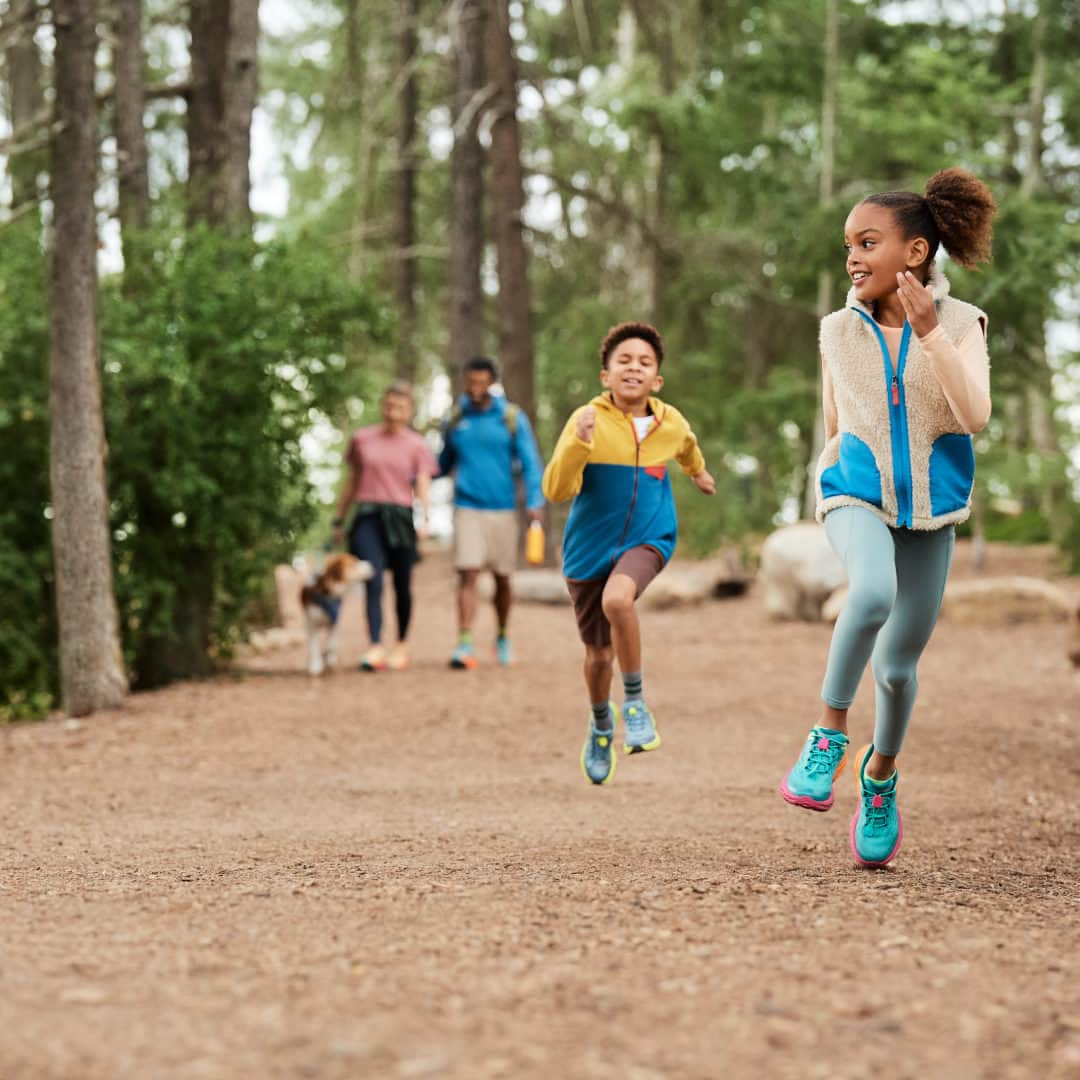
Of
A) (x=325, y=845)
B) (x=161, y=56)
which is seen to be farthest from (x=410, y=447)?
(x=161, y=56)

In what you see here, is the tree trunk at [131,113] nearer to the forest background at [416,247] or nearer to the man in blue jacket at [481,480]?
the forest background at [416,247]

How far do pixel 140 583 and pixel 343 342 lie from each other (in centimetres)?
271

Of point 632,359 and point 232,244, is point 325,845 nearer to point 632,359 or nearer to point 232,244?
point 632,359

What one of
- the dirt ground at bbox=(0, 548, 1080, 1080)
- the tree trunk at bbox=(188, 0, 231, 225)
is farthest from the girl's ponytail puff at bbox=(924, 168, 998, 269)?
the tree trunk at bbox=(188, 0, 231, 225)

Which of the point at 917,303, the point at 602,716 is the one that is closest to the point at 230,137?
the point at 602,716

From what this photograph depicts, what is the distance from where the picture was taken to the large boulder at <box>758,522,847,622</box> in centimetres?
1848

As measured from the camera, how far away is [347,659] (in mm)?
15227

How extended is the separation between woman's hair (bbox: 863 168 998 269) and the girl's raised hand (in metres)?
0.38

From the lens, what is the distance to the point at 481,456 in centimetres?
1286

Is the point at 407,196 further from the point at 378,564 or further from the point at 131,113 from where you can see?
the point at 378,564

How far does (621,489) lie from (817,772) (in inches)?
70.6

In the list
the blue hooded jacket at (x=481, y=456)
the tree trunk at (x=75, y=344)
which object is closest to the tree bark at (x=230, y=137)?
the tree trunk at (x=75, y=344)

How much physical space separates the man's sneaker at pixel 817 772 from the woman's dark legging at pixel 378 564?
27.6ft

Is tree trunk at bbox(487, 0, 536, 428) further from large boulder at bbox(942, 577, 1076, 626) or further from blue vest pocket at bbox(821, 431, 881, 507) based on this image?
blue vest pocket at bbox(821, 431, 881, 507)
